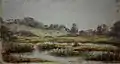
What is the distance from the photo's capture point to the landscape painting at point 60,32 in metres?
2.10

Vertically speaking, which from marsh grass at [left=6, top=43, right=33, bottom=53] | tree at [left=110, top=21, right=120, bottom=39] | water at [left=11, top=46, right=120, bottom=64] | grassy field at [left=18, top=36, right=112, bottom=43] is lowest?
water at [left=11, top=46, right=120, bottom=64]

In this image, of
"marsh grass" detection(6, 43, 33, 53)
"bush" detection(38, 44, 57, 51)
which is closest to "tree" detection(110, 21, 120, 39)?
"bush" detection(38, 44, 57, 51)

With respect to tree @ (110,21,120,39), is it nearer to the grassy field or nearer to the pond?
the grassy field

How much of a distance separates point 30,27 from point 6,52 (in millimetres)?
310

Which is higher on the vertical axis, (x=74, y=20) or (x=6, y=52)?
(x=74, y=20)

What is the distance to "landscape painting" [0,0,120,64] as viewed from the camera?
2104 millimetres

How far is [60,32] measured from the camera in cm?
212

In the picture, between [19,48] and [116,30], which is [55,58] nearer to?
[19,48]

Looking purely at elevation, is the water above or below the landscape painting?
below

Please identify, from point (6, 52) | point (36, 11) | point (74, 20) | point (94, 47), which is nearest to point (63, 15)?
point (74, 20)

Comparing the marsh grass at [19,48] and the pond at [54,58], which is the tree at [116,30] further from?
the marsh grass at [19,48]

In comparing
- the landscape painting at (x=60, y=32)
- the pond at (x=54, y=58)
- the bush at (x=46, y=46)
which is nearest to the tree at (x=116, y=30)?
the landscape painting at (x=60, y=32)

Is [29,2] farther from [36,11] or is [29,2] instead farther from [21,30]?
[21,30]

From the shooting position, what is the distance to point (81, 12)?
2121 millimetres
